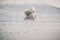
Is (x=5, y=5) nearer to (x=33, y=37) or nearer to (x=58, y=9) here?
(x=33, y=37)

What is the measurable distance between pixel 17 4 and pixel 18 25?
0.89ft

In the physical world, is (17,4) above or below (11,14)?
above

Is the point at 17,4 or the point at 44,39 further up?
the point at 17,4

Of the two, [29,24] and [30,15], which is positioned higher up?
[30,15]

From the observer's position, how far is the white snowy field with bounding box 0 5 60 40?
109cm

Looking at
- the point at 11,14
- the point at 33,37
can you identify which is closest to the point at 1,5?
the point at 11,14

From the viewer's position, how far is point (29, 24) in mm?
1116

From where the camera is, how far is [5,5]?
3.72 ft

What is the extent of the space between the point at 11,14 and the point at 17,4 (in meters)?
0.15

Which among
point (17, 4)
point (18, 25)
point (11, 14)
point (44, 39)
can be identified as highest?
point (17, 4)

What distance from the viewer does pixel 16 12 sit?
44.3 inches

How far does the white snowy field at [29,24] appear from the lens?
1089 mm

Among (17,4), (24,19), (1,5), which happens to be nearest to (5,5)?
(1,5)

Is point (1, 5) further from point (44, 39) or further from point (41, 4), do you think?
point (44, 39)
